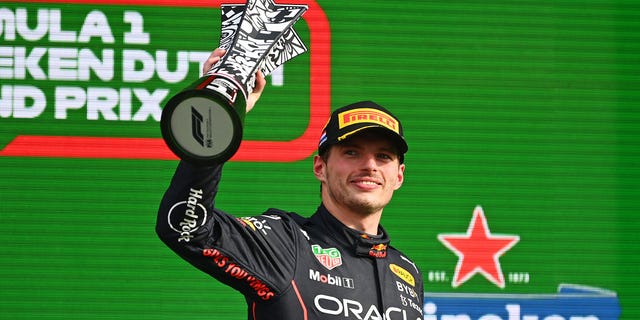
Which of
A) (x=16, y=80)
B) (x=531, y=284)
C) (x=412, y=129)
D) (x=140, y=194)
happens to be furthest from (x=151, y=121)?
(x=531, y=284)

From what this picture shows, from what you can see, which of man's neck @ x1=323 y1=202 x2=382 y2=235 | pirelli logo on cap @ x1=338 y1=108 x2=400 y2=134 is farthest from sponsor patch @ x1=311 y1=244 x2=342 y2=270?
pirelli logo on cap @ x1=338 y1=108 x2=400 y2=134

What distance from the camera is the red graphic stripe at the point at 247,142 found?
4770mm

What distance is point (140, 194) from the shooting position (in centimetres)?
481

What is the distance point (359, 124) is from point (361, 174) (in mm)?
137

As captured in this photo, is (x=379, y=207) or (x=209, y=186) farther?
(x=379, y=207)

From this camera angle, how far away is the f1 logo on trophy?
76.5 inches

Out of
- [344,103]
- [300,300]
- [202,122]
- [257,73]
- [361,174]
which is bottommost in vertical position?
[300,300]

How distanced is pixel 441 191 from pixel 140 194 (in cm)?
147

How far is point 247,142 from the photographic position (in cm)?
484

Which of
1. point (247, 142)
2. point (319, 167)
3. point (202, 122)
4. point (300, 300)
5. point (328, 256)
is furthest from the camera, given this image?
point (247, 142)

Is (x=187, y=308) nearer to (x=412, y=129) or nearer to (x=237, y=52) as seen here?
(x=412, y=129)

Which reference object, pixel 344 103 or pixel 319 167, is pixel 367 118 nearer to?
pixel 319 167

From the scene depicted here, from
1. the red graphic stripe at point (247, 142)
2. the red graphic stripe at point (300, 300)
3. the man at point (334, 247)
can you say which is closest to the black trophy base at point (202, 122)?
the man at point (334, 247)

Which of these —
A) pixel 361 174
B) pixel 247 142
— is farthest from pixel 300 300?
pixel 247 142
